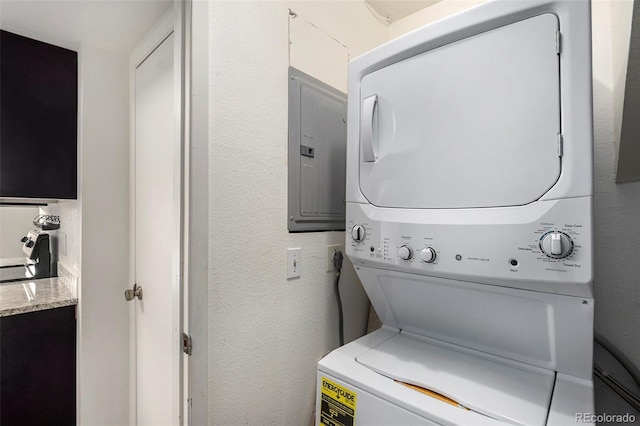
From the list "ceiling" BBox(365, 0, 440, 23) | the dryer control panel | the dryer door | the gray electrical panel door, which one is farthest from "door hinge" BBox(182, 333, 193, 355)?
"ceiling" BBox(365, 0, 440, 23)

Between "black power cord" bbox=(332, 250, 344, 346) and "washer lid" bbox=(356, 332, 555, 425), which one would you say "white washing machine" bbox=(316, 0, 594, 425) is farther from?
"black power cord" bbox=(332, 250, 344, 346)

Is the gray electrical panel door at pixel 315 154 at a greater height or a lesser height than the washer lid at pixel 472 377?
greater

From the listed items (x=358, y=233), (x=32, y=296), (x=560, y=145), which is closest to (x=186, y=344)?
(x=358, y=233)

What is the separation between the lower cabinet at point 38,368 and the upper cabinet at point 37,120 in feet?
2.46

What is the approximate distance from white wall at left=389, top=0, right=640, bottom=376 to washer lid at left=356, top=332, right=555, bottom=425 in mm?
495

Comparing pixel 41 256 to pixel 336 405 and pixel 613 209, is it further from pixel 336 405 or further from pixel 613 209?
pixel 613 209

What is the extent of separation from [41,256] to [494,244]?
3.00 meters

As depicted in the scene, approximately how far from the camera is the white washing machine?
2.41 ft

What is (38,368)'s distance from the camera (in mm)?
1747

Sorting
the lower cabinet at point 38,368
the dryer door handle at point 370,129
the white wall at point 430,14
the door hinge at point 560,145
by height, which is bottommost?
the lower cabinet at point 38,368

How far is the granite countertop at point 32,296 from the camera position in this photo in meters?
1.67

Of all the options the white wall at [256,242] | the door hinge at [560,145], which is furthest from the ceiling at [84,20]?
the door hinge at [560,145]

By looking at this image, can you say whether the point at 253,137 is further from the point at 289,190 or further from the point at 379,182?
the point at 379,182

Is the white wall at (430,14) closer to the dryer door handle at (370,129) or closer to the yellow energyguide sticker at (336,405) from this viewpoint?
the dryer door handle at (370,129)
